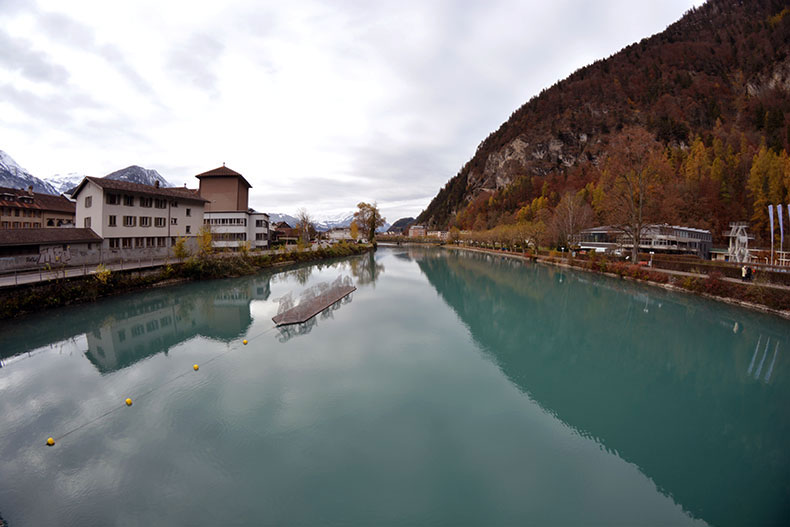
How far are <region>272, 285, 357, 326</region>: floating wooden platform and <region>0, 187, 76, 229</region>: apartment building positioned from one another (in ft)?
110

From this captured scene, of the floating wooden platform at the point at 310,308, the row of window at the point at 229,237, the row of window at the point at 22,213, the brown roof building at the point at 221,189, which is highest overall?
the brown roof building at the point at 221,189

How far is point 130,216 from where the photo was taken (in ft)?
82.2

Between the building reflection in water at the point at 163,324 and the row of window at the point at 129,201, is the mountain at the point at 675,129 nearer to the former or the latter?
the building reflection in water at the point at 163,324

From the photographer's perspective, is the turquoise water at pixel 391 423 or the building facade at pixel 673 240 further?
the building facade at pixel 673 240

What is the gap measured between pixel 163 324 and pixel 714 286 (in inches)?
1146

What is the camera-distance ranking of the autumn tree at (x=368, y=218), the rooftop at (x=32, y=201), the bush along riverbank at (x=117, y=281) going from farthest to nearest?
the autumn tree at (x=368, y=218) → the rooftop at (x=32, y=201) → the bush along riverbank at (x=117, y=281)

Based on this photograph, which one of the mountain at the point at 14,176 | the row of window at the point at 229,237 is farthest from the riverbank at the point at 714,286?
the mountain at the point at 14,176

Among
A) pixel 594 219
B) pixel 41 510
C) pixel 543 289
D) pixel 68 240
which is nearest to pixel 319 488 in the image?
pixel 41 510

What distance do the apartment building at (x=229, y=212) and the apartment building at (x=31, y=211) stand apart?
14911mm

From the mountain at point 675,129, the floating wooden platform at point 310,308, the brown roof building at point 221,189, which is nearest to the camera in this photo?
the floating wooden platform at point 310,308

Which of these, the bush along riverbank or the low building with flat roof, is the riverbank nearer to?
the bush along riverbank

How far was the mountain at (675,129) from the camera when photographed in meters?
41.0

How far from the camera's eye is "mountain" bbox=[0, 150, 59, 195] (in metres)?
146

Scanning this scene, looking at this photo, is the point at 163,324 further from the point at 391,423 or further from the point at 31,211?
the point at 31,211
